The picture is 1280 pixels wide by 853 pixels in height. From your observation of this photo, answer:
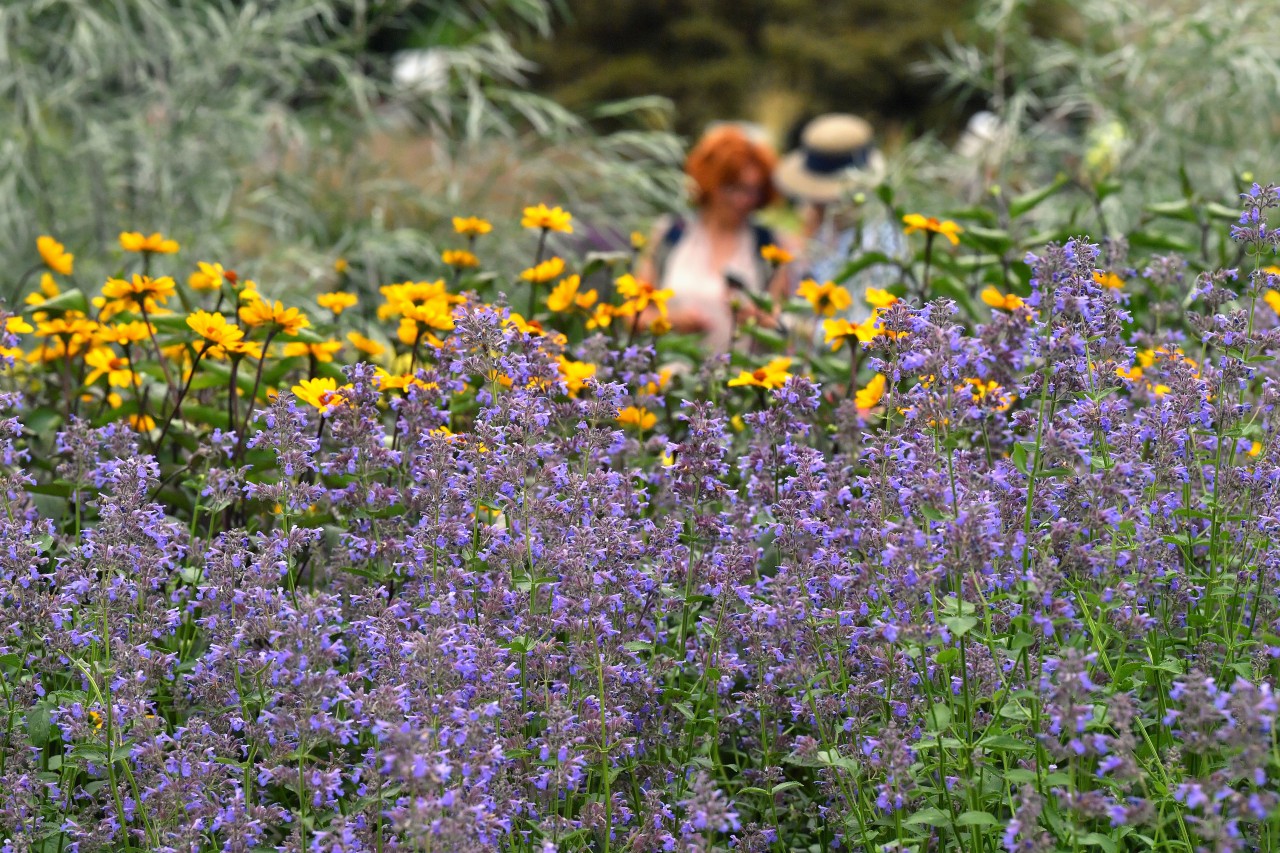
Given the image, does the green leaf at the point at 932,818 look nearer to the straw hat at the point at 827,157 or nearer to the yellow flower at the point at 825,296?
the yellow flower at the point at 825,296

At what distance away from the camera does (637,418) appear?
2.94 m

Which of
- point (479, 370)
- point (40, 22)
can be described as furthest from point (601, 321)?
point (40, 22)

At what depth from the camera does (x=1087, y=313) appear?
6.71ft

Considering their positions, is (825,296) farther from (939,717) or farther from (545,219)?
(939,717)

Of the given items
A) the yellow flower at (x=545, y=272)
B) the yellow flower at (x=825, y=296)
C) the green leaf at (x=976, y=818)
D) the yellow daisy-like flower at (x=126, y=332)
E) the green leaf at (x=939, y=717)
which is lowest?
the green leaf at (x=976, y=818)

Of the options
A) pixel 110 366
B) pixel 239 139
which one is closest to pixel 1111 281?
pixel 110 366

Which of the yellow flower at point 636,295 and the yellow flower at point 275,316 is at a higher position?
the yellow flower at point 636,295

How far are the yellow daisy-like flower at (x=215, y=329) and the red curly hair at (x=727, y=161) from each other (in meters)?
5.92

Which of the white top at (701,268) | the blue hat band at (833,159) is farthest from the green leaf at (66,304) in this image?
the blue hat band at (833,159)

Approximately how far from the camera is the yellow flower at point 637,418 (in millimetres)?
2936

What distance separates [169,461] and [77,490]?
81 centimetres

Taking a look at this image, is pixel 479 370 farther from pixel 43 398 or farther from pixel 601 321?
pixel 43 398

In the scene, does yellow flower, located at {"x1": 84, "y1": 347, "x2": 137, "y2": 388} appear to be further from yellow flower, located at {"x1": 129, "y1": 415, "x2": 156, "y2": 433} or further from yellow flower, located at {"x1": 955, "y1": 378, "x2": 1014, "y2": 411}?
yellow flower, located at {"x1": 955, "y1": 378, "x2": 1014, "y2": 411}

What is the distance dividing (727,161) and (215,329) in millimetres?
5983
